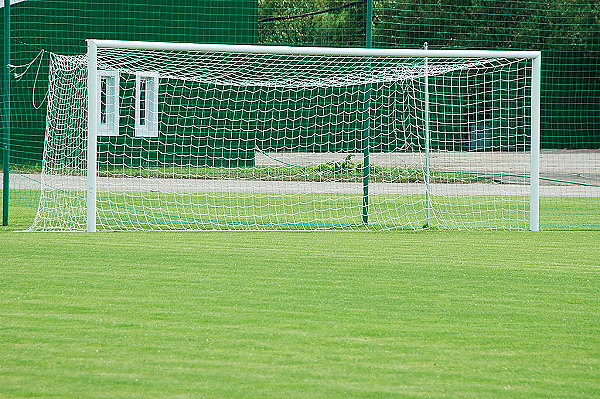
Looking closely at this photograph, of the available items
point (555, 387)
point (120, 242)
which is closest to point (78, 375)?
point (555, 387)

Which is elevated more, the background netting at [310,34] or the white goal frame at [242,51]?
the background netting at [310,34]

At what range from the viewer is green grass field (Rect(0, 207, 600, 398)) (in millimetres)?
3121

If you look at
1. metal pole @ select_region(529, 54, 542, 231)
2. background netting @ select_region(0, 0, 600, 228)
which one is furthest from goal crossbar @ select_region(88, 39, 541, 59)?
background netting @ select_region(0, 0, 600, 228)

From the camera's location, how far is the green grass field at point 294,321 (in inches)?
123

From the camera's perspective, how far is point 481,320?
4223 mm

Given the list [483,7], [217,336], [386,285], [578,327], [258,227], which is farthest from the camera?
[483,7]

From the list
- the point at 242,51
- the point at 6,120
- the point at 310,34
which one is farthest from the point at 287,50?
the point at 310,34

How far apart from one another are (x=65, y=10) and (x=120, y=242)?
1166 cm

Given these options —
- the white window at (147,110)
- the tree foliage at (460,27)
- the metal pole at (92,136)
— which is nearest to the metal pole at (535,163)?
the metal pole at (92,136)

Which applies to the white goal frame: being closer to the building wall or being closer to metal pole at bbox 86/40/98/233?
metal pole at bbox 86/40/98/233

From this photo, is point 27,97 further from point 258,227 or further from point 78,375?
point 78,375

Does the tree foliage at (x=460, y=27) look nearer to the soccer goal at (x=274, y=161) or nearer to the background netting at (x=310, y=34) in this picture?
the background netting at (x=310, y=34)

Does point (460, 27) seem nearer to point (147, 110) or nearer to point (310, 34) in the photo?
point (310, 34)

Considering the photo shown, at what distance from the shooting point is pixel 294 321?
4.12 metres
